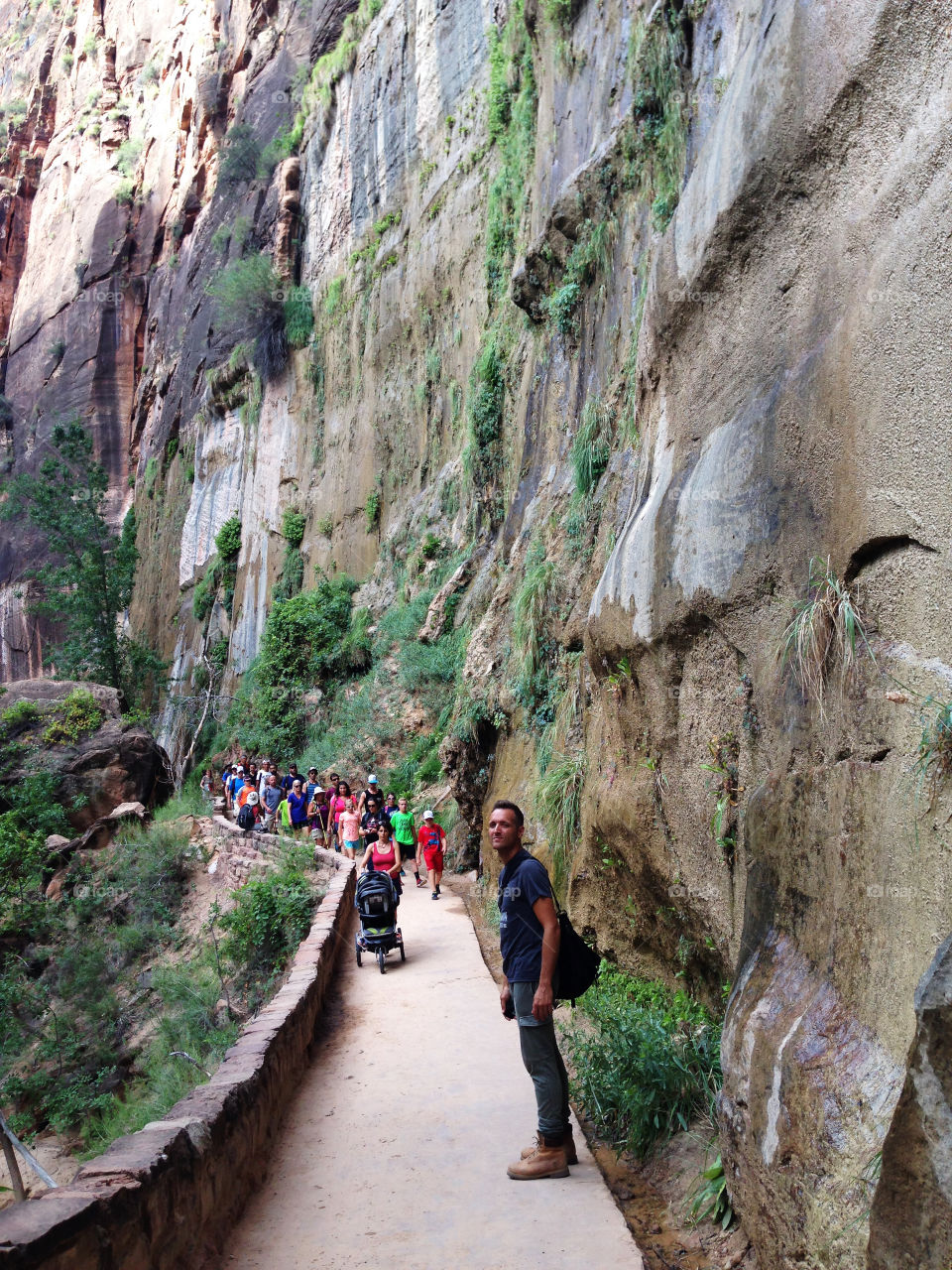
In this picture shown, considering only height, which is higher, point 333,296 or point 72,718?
point 333,296

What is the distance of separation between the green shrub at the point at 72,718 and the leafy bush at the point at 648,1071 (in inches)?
847

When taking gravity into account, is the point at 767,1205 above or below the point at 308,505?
below

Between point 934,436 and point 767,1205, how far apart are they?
277 centimetres

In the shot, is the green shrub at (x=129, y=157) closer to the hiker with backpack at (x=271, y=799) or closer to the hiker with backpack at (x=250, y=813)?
the hiker with backpack at (x=271, y=799)

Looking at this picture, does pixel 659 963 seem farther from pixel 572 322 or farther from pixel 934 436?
pixel 572 322

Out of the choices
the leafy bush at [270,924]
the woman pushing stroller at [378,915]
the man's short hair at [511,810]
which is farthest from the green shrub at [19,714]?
the man's short hair at [511,810]

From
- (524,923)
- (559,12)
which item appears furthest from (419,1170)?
(559,12)

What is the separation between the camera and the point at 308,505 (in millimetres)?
30781

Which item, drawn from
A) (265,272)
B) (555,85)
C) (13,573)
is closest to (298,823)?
(555,85)

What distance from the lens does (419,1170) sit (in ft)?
15.5

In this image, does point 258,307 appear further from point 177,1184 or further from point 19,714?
point 177,1184

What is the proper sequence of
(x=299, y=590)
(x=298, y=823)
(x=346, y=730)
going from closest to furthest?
1. (x=298, y=823)
2. (x=346, y=730)
3. (x=299, y=590)

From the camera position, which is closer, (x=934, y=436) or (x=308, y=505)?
(x=934, y=436)

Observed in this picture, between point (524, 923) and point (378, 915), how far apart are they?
5.01m
